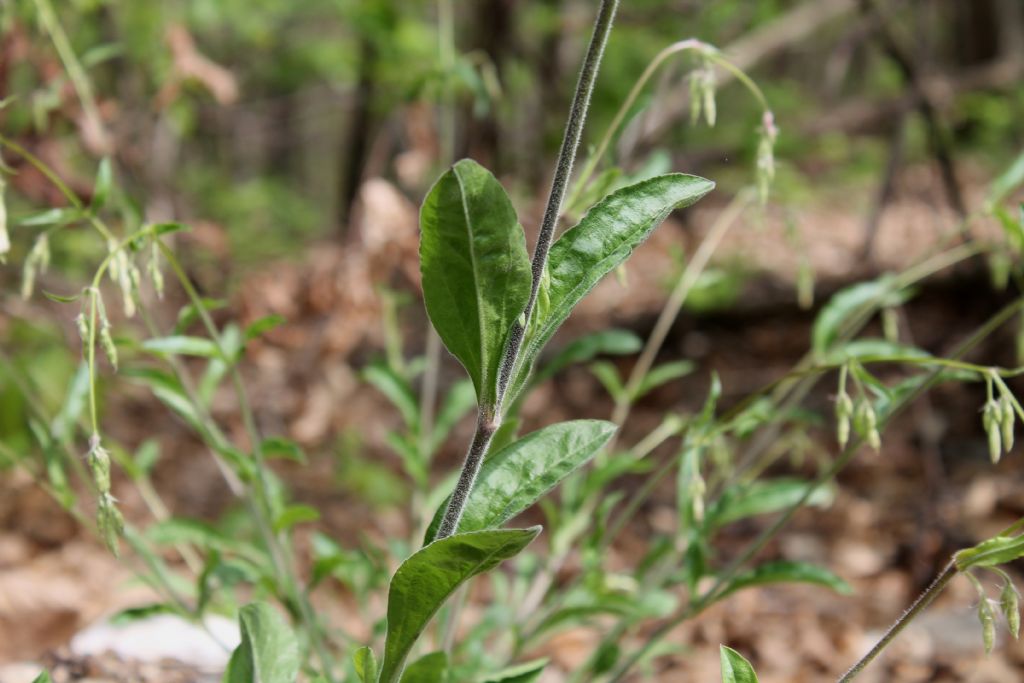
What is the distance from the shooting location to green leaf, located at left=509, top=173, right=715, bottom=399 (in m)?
0.82

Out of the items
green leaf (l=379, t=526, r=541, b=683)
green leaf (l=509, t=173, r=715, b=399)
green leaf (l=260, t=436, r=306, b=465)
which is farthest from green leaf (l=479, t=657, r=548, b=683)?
green leaf (l=260, t=436, r=306, b=465)

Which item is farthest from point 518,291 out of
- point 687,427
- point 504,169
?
point 504,169

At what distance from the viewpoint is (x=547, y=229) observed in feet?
2.48

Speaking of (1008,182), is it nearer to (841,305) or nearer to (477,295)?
(841,305)

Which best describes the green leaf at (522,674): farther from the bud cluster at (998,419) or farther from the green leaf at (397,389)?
the green leaf at (397,389)

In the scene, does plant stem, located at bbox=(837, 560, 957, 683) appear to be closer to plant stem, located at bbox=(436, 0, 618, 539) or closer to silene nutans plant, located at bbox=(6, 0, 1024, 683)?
→ silene nutans plant, located at bbox=(6, 0, 1024, 683)

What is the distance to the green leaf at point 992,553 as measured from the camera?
2.70 ft

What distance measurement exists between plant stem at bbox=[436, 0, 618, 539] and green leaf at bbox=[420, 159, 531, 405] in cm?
1

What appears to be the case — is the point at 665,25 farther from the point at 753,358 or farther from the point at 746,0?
the point at 753,358

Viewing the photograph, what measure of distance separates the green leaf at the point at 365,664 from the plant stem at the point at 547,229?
0.19 meters

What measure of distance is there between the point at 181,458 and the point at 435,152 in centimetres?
196

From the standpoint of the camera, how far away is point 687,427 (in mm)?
1395

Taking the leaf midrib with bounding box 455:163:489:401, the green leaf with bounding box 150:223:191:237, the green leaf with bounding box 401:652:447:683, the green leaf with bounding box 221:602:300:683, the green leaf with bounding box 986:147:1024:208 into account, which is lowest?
the green leaf with bounding box 401:652:447:683

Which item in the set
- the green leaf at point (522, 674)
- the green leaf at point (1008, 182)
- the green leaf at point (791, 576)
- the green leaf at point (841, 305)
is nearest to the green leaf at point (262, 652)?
the green leaf at point (522, 674)
